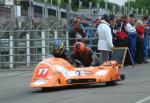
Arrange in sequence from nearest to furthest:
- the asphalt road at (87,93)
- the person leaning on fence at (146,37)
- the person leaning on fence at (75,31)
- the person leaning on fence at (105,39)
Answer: the asphalt road at (87,93) → the person leaning on fence at (105,39) → the person leaning on fence at (75,31) → the person leaning on fence at (146,37)

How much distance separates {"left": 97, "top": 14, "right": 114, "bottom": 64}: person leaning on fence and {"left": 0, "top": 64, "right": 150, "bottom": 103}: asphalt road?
40.1 inches

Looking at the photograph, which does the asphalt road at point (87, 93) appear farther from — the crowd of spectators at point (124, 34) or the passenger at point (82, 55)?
the crowd of spectators at point (124, 34)

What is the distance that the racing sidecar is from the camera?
15.1 metres

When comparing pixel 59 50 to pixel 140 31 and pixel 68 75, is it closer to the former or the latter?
pixel 68 75

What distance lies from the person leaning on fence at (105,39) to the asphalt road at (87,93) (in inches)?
40.1

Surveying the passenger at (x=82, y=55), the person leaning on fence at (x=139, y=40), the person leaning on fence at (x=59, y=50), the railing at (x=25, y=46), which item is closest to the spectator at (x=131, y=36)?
the person leaning on fence at (x=139, y=40)

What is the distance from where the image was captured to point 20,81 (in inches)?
743

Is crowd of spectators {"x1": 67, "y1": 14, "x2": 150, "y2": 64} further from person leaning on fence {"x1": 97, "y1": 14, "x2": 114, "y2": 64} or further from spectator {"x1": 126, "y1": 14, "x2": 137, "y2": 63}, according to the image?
person leaning on fence {"x1": 97, "y1": 14, "x2": 114, "y2": 64}

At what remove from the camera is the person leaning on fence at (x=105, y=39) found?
18.6 meters

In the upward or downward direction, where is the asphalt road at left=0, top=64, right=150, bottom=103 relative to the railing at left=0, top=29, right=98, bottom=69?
downward

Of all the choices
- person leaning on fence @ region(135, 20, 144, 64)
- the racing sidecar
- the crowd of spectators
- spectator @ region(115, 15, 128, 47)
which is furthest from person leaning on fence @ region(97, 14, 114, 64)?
person leaning on fence @ region(135, 20, 144, 64)

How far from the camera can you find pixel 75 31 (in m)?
22.9

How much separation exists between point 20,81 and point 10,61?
18.5 feet

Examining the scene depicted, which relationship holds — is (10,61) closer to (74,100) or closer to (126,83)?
(126,83)
